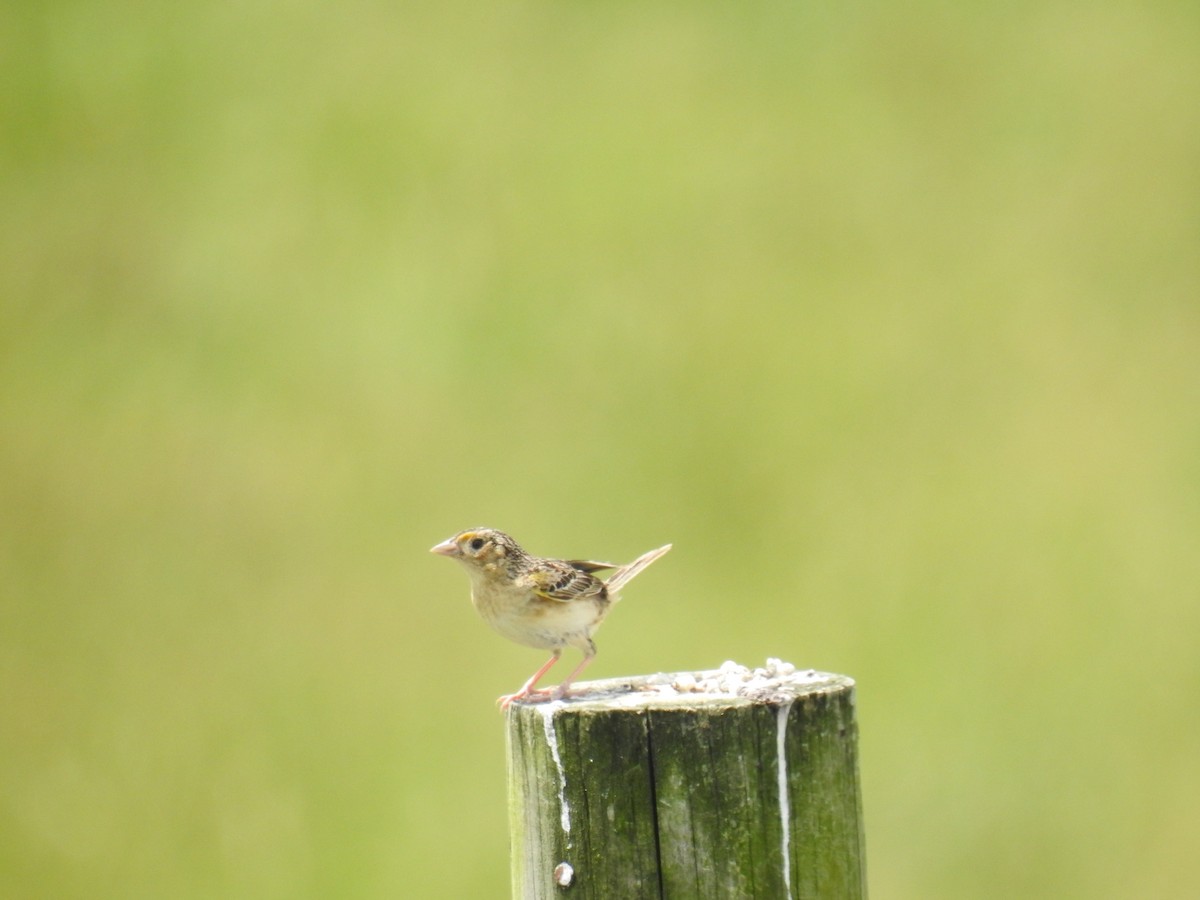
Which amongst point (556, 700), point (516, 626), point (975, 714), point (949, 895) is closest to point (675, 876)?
point (556, 700)

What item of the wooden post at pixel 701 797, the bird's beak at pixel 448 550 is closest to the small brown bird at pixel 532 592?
the bird's beak at pixel 448 550

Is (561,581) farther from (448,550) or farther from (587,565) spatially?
(448,550)

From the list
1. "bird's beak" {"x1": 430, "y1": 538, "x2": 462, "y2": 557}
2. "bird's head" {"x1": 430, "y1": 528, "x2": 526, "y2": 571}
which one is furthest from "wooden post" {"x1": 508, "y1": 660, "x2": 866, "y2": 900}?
"bird's beak" {"x1": 430, "y1": 538, "x2": 462, "y2": 557}

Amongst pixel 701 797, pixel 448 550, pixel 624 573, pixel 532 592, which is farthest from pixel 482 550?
pixel 701 797

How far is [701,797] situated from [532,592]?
2.10 m

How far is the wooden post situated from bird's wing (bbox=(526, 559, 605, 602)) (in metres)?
1.80

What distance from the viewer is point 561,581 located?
5.48m

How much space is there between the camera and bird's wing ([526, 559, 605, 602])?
17.8 feet

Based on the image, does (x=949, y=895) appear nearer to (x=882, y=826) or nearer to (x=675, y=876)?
(x=882, y=826)

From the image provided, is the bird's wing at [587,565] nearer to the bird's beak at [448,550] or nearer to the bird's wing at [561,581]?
the bird's wing at [561,581]

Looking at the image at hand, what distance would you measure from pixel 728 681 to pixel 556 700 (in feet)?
1.64

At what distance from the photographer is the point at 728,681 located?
401 centimetres

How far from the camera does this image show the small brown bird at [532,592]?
17.8 feet

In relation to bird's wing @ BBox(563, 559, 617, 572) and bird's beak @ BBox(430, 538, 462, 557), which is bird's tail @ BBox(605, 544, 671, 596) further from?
bird's beak @ BBox(430, 538, 462, 557)
